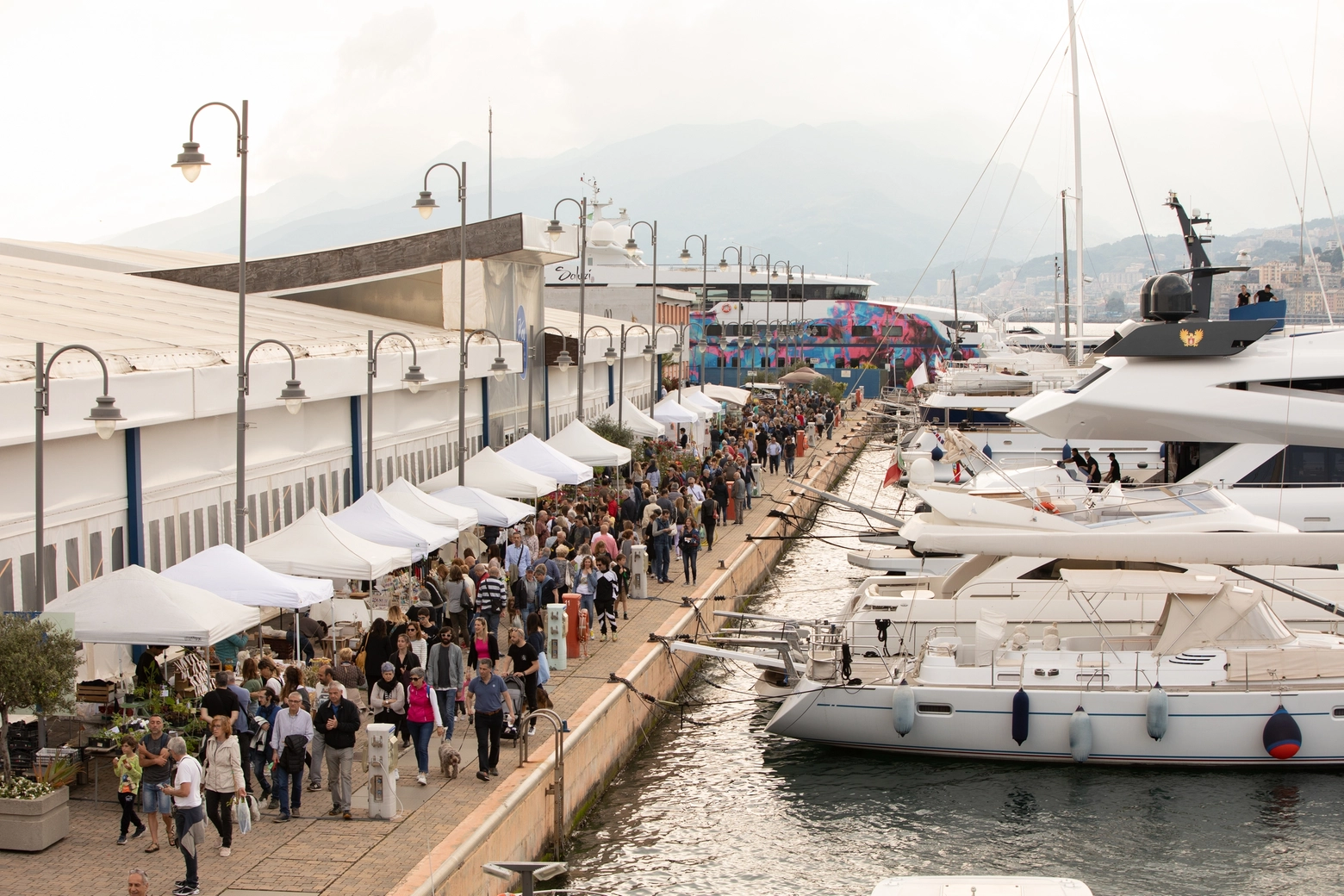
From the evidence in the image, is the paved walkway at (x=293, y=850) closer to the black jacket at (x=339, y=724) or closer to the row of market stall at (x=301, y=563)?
the black jacket at (x=339, y=724)

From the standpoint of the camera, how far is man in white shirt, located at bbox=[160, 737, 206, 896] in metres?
10.5

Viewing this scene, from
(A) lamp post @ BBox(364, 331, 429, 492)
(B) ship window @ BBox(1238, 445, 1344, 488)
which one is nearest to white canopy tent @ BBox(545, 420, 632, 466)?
(A) lamp post @ BBox(364, 331, 429, 492)

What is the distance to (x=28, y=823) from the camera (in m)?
11.3

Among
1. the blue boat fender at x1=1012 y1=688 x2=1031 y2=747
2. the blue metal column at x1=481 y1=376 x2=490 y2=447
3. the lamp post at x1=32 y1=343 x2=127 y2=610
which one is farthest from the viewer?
the blue metal column at x1=481 y1=376 x2=490 y2=447

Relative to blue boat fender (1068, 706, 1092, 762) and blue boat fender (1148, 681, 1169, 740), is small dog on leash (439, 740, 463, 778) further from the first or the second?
blue boat fender (1148, 681, 1169, 740)

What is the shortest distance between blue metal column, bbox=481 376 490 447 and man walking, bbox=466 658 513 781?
18190 millimetres

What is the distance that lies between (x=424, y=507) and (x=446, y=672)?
701 centimetres

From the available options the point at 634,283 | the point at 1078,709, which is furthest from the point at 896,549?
the point at 634,283

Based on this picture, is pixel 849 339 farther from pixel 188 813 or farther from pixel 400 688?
pixel 188 813

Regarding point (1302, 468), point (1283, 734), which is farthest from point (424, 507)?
point (1302, 468)

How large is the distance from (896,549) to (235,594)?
15784 millimetres

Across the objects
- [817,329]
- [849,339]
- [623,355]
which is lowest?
[623,355]

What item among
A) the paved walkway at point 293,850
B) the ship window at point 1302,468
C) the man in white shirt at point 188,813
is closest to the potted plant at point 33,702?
the paved walkway at point 293,850

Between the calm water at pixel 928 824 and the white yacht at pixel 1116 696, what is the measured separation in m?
0.37
